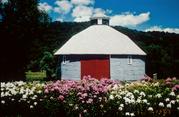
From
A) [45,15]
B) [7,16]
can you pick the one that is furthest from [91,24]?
[7,16]

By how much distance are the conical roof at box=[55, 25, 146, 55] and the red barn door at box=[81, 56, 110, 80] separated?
0.77m

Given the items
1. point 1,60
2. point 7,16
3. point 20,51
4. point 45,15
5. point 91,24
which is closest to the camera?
Answer: point 1,60

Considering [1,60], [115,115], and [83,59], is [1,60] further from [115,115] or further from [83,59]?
[115,115]

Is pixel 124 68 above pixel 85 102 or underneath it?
above

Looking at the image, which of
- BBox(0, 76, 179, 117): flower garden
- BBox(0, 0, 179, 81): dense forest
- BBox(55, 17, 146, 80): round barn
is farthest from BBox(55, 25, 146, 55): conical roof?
BBox(0, 76, 179, 117): flower garden

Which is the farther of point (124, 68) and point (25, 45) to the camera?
point (124, 68)

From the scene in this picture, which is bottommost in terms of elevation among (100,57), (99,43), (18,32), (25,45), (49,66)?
(49,66)

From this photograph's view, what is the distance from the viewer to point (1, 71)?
99.8 ft

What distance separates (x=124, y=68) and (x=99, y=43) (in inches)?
151

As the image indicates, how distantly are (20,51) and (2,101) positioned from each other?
62.0 ft

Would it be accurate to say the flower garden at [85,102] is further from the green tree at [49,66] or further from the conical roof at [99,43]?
the green tree at [49,66]

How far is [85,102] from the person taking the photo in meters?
12.9

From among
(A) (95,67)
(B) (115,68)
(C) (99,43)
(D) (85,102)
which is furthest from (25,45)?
(D) (85,102)

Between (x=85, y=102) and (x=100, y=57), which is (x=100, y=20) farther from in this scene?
(x=85, y=102)
